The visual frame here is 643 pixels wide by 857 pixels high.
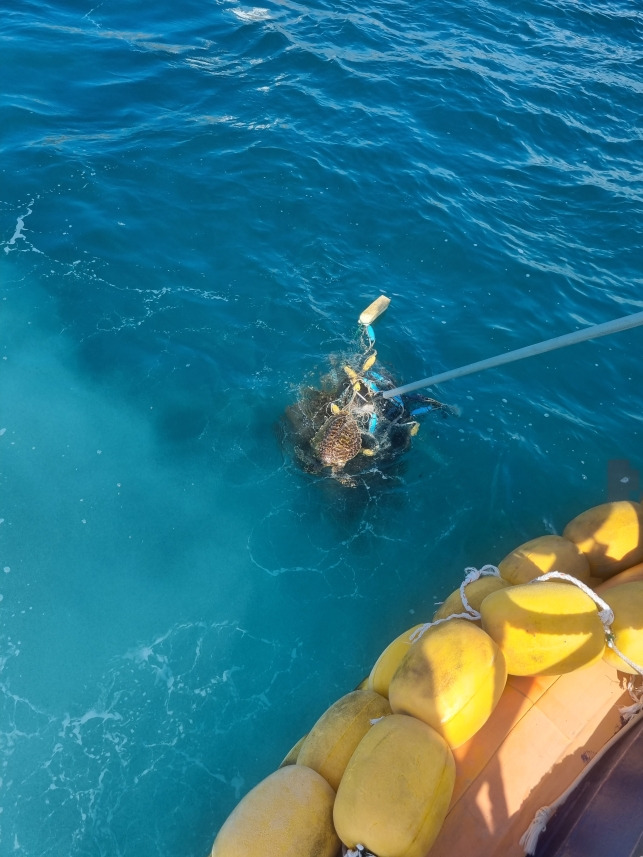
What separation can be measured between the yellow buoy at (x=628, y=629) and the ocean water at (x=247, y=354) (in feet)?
12.6

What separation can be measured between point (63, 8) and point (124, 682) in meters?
25.1

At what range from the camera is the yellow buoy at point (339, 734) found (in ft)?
18.9

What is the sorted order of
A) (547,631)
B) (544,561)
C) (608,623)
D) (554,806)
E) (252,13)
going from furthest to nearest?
(252,13)
(544,561)
(608,623)
(547,631)
(554,806)

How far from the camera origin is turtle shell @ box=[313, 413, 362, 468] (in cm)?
1074

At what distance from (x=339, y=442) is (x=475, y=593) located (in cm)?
451

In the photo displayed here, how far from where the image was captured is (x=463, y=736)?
5.44m

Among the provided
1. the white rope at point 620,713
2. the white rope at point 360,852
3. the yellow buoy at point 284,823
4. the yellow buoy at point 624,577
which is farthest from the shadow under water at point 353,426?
the white rope at point 360,852

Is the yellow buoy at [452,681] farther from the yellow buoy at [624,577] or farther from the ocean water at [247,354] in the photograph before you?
the ocean water at [247,354]

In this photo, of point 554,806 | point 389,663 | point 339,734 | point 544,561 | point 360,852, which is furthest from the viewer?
point 544,561

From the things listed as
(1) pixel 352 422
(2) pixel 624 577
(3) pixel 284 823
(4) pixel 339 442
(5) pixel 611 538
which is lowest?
(4) pixel 339 442

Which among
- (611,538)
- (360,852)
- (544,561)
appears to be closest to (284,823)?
(360,852)

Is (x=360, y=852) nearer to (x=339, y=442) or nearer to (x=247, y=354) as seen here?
(x=339, y=442)

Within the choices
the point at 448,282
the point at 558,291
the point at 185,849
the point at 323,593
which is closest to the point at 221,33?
the point at 448,282

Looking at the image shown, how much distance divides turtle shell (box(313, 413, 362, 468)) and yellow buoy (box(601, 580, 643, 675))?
552cm
